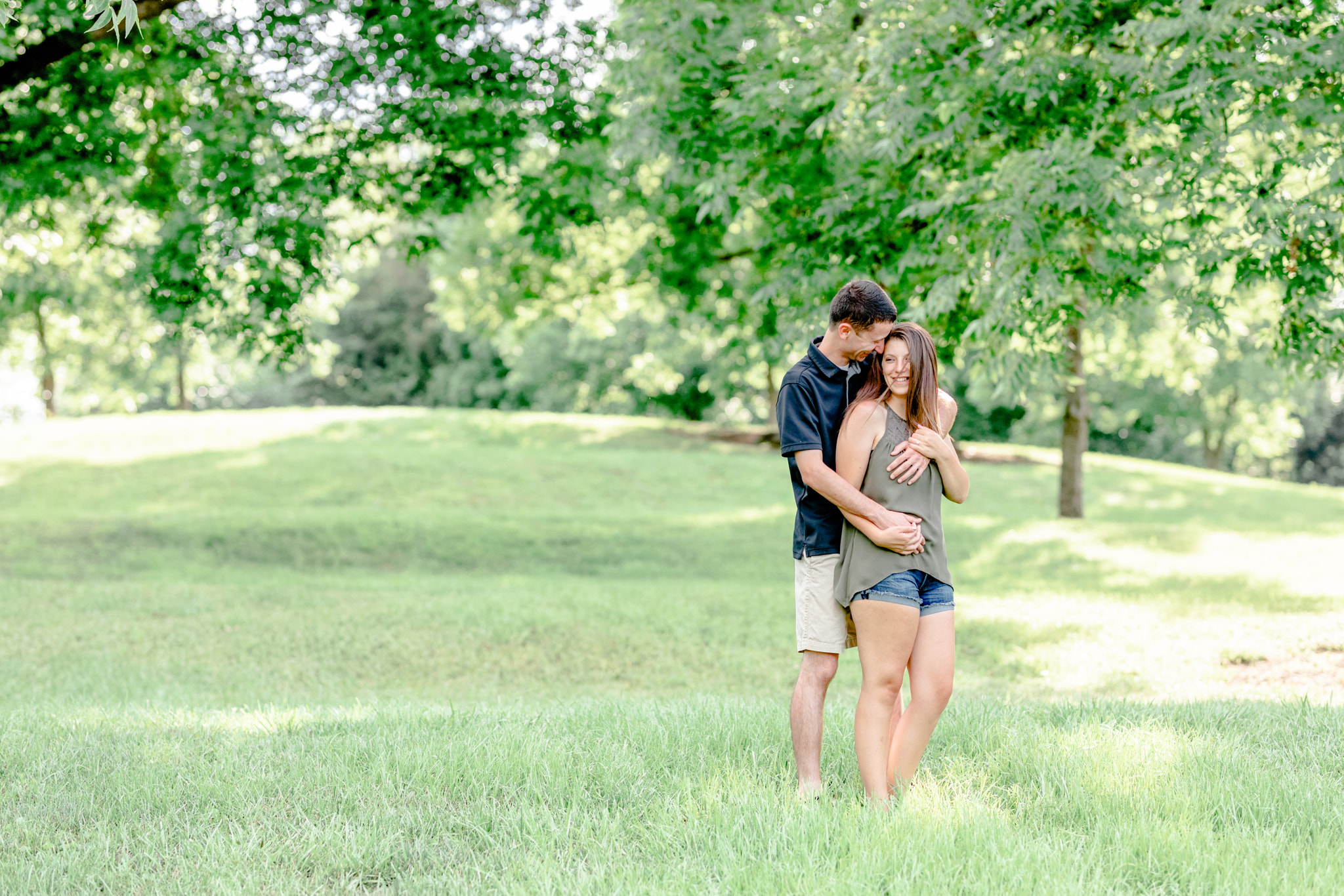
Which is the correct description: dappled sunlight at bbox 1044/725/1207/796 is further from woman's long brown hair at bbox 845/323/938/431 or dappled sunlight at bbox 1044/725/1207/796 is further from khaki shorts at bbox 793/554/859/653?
woman's long brown hair at bbox 845/323/938/431

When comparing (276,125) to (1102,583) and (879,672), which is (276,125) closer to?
(879,672)

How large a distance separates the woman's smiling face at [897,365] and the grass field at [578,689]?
5.22 ft

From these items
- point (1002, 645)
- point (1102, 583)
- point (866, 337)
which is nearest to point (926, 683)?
point (866, 337)

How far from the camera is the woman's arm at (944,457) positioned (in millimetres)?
3629

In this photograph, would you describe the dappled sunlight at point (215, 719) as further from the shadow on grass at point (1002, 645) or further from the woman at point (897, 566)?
the shadow on grass at point (1002, 645)

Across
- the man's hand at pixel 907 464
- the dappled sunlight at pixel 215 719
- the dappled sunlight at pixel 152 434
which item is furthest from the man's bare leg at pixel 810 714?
the dappled sunlight at pixel 152 434

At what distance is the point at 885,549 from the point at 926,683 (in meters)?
0.54

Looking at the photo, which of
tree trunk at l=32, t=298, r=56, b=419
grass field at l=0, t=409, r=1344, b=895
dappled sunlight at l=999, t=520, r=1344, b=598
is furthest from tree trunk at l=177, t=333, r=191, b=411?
dappled sunlight at l=999, t=520, r=1344, b=598

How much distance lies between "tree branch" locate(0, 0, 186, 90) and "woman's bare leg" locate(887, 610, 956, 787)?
8861mm

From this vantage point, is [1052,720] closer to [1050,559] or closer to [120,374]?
[1050,559]

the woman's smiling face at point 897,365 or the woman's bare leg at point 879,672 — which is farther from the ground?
the woman's smiling face at point 897,365

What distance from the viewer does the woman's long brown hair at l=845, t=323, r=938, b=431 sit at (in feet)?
12.0

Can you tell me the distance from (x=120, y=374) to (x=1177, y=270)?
32.9 m

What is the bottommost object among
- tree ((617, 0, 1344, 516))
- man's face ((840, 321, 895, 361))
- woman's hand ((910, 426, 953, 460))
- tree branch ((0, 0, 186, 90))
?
woman's hand ((910, 426, 953, 460))
